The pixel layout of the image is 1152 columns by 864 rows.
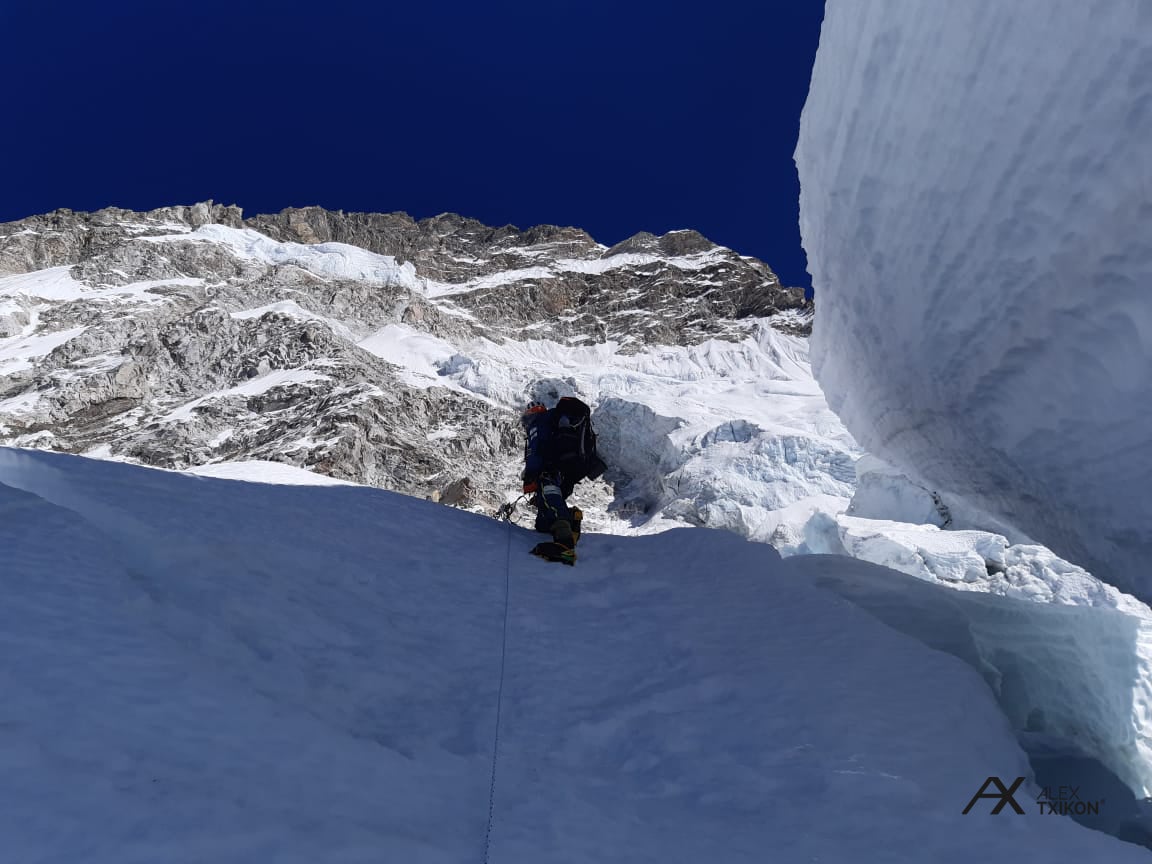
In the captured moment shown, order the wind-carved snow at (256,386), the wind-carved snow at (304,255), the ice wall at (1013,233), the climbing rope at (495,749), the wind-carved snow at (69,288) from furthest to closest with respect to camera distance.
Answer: the wind-carved snow at (304,255) → the wind-carved snow at (69,288) → the wind-carved snow at (256,386) → the ice wall at (1013,233) → the climbing rope at (495,749)

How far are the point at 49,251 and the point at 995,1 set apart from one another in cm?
7831

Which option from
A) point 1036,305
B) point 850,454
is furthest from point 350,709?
point 850,454

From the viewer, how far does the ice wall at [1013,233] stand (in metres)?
2.54

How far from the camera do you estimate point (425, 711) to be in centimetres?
261

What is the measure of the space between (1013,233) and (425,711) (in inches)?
147

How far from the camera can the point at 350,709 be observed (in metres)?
2.47

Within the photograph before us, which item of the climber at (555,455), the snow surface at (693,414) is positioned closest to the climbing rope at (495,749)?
the climber at (555,455)

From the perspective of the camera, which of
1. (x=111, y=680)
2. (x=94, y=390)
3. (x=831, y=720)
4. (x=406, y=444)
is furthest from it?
(x=94, y=390)

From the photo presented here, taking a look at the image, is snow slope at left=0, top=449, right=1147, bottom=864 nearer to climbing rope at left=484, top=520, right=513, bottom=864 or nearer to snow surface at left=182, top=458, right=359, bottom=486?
climbing rope at left=484, top=520, right=513, bottom=864

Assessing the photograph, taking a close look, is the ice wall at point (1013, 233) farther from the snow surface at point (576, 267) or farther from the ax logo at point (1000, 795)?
the snow surface at point (576, 267)

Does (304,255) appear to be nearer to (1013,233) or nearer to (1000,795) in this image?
(1013,233)

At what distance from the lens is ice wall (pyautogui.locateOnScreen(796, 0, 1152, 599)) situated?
2537mm

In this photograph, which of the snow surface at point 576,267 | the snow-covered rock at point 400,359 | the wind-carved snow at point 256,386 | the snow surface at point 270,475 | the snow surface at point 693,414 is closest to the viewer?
the snow surface at point 270,475

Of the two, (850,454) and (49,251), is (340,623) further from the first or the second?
(49,251)
